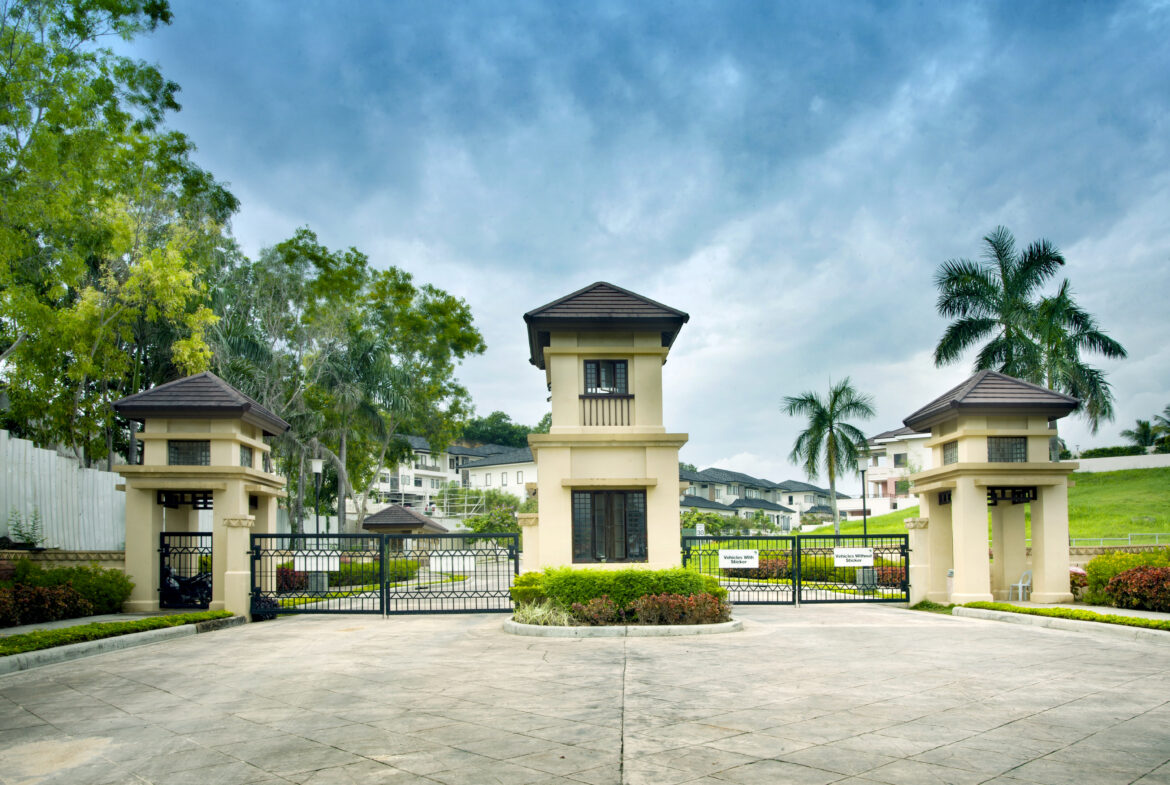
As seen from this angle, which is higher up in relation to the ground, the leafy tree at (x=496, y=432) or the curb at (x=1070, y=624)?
the leafy tree at (x=496, y=432)

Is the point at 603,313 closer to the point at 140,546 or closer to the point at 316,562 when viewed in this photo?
the point at 316,562

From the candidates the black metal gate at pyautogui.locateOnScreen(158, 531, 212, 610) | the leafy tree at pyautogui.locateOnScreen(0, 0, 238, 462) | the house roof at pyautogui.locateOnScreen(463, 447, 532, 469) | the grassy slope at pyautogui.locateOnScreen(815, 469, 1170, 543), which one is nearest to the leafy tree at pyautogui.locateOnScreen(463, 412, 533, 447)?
the house roof at pyautogui.locateOnScreen(463, 447, 532, 469)

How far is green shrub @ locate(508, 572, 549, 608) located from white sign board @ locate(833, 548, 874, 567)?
306 inches

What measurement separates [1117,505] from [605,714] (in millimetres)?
43823

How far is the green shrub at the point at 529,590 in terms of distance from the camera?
16458 millimetres

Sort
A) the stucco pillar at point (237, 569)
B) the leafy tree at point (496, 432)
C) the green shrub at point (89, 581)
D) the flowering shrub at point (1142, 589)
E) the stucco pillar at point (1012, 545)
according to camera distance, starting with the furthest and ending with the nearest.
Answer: the leafy tree at point (496, 432)
the stucco pillar at point (1012, 545)
the stucco pillar at point (237, 569)
the green shrub at point (89, 581)
the flowering shrub at point (1142, 589)

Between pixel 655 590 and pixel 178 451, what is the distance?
38.6 feet

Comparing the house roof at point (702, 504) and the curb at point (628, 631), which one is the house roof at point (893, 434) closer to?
the house roof at point (702, 504)

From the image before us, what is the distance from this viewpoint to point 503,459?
245 feet

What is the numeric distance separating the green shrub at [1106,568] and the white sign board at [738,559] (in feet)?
24.4

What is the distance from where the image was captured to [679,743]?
22.4ft

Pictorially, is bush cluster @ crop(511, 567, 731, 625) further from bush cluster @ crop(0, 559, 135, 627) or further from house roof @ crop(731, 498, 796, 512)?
house roof @ crop(731, 498, 796, 512)

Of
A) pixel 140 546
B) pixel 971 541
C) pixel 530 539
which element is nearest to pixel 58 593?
pixel 140 546

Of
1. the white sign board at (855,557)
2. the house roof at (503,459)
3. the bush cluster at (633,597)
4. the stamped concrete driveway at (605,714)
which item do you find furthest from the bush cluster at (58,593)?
the house roof at (503,459)
